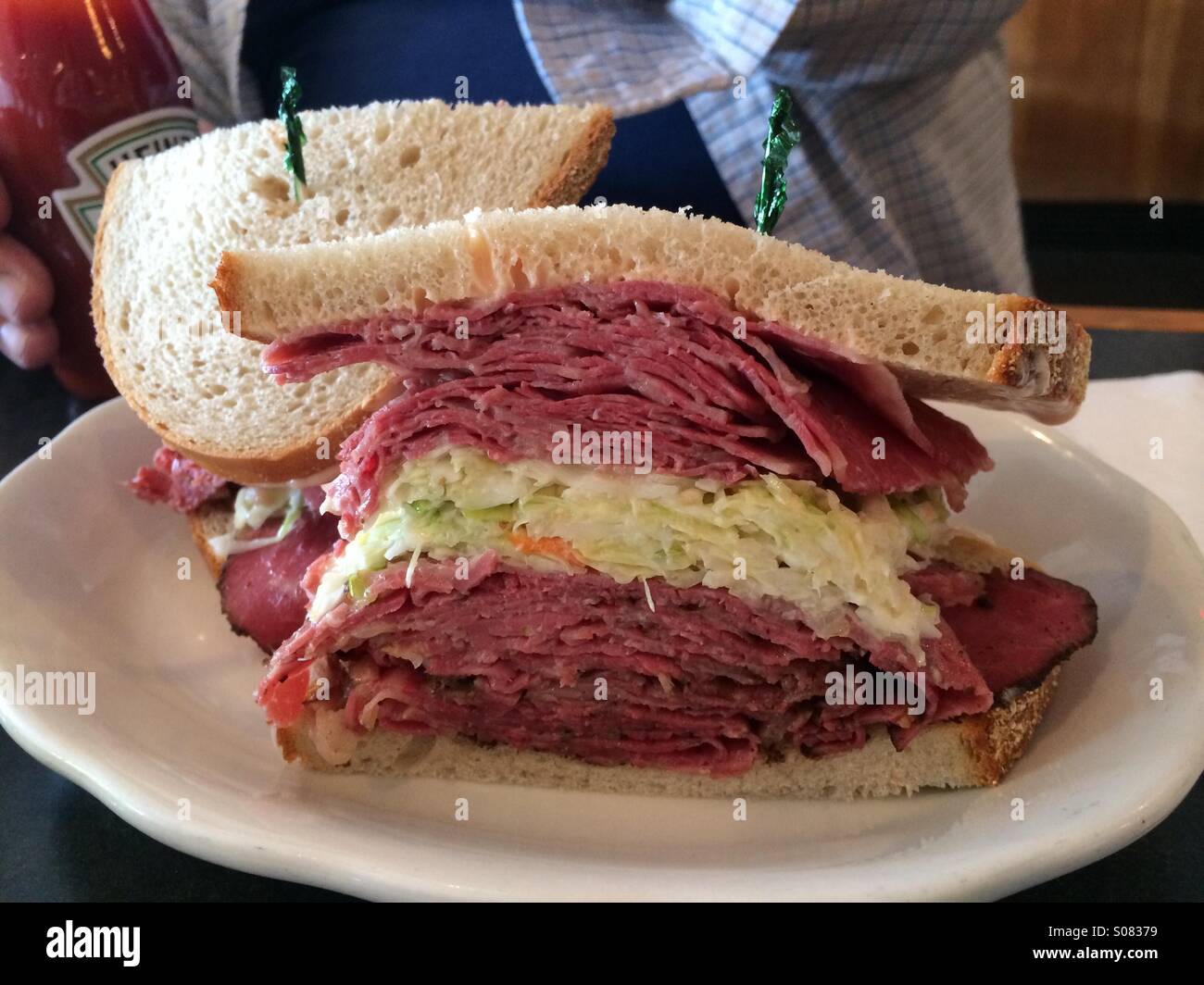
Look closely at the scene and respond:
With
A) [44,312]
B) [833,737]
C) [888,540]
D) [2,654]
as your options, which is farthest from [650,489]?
[44,312]

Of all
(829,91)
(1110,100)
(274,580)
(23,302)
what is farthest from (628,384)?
(1110,100)

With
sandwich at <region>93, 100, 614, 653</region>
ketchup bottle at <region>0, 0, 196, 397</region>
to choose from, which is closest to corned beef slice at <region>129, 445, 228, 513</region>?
sandwich at <region>93, 100, 614, 653</region>

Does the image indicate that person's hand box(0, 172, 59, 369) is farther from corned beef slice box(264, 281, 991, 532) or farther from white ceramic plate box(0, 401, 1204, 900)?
corned beef slice box(264, 281, 991, 532)

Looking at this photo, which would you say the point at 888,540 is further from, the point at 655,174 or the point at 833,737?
the point at 655,174

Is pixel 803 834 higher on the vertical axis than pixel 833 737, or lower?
lower

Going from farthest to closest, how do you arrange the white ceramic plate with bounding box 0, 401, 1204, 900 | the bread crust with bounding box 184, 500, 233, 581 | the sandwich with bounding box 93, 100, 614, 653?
the bread crust with bounding box 184, 500, 233, 581 → the sandwich with bounding box 93, 100, 614, 653 → the white ceramic plate with bounding box 0, 401, 1204, 900
